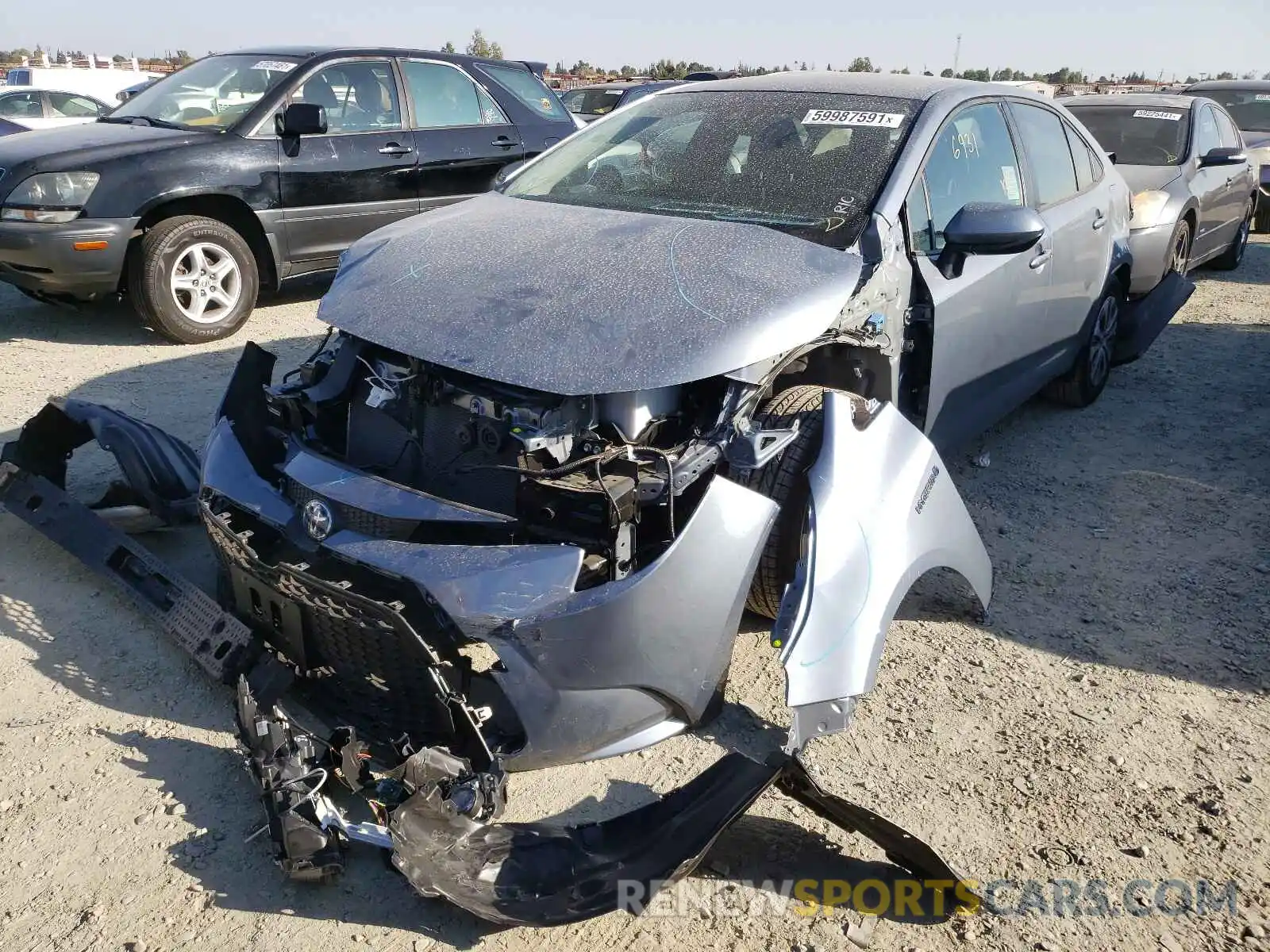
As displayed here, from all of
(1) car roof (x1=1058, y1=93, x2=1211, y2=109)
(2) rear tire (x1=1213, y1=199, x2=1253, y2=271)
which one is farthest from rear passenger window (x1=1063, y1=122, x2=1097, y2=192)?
(2) rear tire (x1=1213, y1=199, x2=1253, y2=271)

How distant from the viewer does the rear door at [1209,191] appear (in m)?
7.89

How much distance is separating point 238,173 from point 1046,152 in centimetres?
470

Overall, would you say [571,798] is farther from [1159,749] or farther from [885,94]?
[885,94]

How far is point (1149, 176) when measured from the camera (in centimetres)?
759

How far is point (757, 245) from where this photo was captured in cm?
315

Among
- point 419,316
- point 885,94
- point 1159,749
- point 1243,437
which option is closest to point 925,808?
point 1159,749

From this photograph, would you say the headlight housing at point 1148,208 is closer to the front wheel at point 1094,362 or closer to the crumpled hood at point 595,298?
the front wheel at point 1094,362

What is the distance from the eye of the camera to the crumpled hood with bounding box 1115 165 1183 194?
292 inches

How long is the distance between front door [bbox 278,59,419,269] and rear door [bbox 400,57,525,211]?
0.11 m

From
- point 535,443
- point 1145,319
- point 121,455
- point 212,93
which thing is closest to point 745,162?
point 535,443

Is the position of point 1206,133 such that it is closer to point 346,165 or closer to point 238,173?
point 346,165

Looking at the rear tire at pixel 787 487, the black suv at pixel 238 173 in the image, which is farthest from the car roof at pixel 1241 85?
the rear tire at pixel 787 487

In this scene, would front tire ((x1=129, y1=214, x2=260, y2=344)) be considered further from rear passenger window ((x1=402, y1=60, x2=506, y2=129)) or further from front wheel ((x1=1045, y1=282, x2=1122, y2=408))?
front wheel ((x1=1045, y1=282, x2=1122, y2=408))

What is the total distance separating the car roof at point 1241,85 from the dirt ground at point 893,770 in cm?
942
